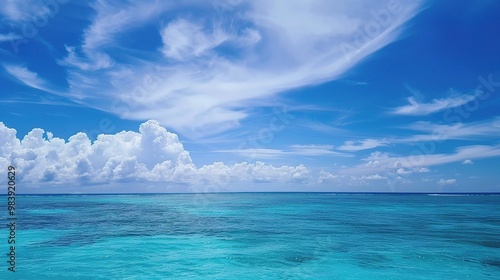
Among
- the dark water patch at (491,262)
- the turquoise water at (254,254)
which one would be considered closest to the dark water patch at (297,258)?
the turquoise water at (254,254)

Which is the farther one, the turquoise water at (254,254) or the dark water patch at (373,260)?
the dark water patch at (373,260)

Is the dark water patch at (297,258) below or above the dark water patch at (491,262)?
below

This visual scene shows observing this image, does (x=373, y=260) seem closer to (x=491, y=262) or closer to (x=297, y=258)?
(x=297, y=258)

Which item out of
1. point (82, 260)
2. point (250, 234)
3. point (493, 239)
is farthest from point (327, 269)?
point (493, 239)

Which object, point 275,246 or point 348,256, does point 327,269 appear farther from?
point 275,246

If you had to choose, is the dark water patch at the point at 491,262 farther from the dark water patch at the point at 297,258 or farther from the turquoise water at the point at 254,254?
the dark water patch at the point at 297,258

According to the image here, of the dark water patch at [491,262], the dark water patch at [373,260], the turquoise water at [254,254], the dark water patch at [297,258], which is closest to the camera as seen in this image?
the turquoise water at [254,254]

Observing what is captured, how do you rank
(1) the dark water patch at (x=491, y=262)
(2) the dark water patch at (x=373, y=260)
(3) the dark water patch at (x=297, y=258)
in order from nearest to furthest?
(2) the dark water patch at (x=373, y=260) → (1) the dark water patch at (x=491, y=262) → (3) the dark water patch at (x=297, y=258)

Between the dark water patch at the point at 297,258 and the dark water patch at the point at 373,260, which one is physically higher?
the dark water patch at the point at 373,260

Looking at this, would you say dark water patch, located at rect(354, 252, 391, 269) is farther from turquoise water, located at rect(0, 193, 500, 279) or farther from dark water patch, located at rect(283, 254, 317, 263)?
dark water patch, located at rect(283, 254, 317, 263)

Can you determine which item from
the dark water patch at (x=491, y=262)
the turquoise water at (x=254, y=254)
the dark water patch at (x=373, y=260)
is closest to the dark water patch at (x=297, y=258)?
the turquoise water at (x=254, y=254)

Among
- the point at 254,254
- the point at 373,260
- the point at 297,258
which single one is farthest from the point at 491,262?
the point at 254,254

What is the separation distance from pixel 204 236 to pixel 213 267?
42.0 feet

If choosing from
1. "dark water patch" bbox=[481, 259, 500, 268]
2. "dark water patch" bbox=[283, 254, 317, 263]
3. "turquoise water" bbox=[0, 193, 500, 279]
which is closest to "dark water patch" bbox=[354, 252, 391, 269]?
"turquoise water" bbox=[0, 193, 500, 279]
